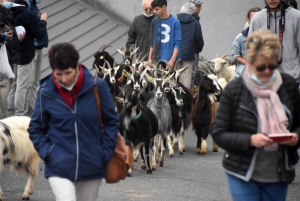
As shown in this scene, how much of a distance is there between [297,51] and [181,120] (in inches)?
194

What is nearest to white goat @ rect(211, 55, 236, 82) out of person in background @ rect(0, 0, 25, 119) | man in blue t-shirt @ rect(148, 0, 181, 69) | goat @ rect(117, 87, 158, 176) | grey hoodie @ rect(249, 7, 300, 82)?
man in blue t-shirt @ rect(148, 0, 181, 69)

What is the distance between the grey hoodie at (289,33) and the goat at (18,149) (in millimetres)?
2766

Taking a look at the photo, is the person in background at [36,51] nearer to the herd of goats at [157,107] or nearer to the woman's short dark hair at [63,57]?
the herd of goats at [157,107]

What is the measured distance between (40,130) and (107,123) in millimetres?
503

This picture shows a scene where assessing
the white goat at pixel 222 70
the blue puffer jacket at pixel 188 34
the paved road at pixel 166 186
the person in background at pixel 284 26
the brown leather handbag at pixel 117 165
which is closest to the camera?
the brown leather handbag at pixel 117 165

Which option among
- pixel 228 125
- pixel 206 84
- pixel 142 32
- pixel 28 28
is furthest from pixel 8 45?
pixel 228 125

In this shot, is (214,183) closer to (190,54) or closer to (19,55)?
(19,55)

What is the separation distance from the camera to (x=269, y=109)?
5121 millimetres

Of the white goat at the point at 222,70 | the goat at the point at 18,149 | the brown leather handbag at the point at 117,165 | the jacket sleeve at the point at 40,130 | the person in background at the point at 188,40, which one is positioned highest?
the jacket sleeve at the point at 40,130

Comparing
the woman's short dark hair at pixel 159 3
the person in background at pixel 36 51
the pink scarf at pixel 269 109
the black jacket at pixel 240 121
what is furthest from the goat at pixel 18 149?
the woman's short dark hair at pixel 159 3

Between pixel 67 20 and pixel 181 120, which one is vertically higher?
pixel 181 120

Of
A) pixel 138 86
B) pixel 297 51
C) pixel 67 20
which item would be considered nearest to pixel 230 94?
pixel 297 51

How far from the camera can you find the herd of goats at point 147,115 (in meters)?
8.83

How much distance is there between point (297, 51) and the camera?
8.31m
